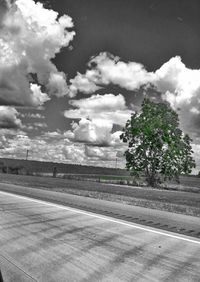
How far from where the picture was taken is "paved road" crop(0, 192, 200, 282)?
15.6ft

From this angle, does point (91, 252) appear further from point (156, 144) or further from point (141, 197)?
point (156, 144)

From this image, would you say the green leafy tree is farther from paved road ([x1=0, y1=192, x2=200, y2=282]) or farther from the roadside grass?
paved road ([x1=0, y1=192, x2=200, y2=282])

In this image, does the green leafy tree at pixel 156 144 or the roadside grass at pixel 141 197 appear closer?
the roadside grass at pixel 141 197

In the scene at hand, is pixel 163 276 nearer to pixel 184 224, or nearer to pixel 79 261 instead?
pixel 79 261

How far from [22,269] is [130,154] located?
3317 cm

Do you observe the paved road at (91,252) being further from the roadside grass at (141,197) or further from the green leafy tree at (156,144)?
the green leafy tree at (156,144)

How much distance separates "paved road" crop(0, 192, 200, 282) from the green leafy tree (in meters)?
27.9

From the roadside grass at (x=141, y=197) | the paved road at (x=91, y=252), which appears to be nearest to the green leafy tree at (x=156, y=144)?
the roadside grass at (x=141, y=197)

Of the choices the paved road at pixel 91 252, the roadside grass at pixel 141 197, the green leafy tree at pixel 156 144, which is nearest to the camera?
the paved road at pixel 91 252

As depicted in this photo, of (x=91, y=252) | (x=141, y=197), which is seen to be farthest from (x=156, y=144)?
(x=91, y=252)

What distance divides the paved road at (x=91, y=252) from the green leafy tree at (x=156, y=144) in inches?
1099

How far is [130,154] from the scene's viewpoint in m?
37.8

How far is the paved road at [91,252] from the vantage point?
4.77 meters

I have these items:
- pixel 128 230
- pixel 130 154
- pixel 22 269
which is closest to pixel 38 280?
pixel 22 269
